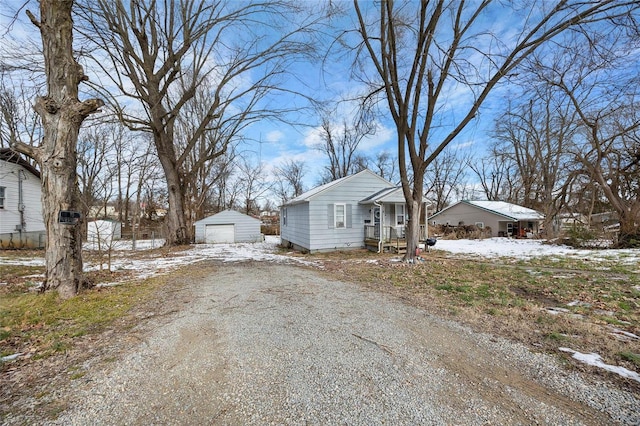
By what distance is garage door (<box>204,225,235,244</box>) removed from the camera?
19.9 m

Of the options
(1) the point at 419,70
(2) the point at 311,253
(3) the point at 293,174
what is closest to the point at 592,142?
(1) the point at 419,70

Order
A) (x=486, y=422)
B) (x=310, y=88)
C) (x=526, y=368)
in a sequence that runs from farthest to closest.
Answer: (x=310, y=88) → (x=526, y=368) → (x=486, y=422)

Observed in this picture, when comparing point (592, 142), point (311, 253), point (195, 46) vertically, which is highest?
point (195, 46)

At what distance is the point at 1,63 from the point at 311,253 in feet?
35.9

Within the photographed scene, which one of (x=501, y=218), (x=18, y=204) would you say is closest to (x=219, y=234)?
(x=18, y=204)

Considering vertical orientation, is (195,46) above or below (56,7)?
above

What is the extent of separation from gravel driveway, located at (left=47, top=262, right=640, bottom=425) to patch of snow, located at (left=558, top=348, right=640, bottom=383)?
1.08 feet

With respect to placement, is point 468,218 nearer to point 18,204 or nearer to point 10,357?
point 10,357

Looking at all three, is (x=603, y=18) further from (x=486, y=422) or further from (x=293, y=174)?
(x=293, y=174)

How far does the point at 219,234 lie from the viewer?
66.3 ft

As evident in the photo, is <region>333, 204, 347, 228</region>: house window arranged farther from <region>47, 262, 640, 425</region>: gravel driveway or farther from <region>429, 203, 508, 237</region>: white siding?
<region>429, 203, 508, 237</region>: white siding

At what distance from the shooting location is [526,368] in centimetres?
265

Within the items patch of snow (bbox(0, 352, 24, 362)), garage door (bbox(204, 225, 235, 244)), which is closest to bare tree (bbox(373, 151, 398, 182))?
garage door (bbox(204, 225, 235, 244))

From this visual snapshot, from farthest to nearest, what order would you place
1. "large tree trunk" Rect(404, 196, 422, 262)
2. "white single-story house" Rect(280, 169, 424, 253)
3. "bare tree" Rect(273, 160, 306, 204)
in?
"bare tree" Rect(273, 160, 306, 204), "white single-story house" Rect(280, 169, 424, 253), "large tree trunk" Rect(404, 196, 422, 262)
